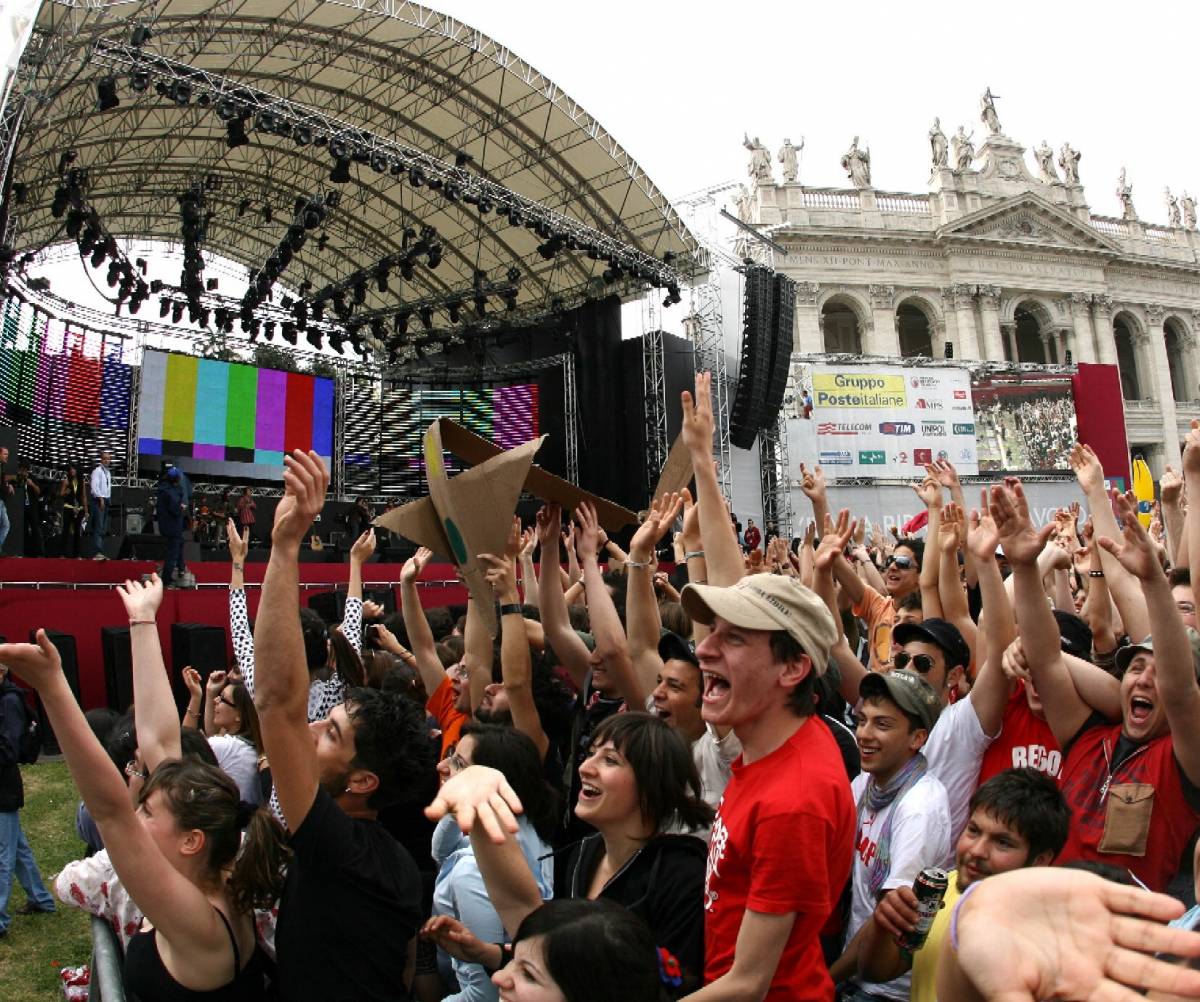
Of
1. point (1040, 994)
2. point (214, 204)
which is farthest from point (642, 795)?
point (214, 204)

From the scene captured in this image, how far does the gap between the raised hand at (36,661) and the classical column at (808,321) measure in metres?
26.5

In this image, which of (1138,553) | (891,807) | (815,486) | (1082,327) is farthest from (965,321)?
(891,807)

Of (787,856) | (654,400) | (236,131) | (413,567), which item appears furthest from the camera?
(654,400)

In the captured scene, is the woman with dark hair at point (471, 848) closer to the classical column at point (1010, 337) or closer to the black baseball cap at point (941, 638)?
the black baseball cap at point (941, 638)

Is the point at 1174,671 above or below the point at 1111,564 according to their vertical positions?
below

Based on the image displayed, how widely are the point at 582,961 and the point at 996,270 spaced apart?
32238mm

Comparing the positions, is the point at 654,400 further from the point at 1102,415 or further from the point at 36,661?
the point at 36,661

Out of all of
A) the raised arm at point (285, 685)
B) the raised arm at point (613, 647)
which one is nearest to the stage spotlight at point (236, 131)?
the raised arm at point (613, 647)

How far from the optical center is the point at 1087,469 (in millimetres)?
4285

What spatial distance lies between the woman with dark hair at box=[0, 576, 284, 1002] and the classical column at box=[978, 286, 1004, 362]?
3004cm

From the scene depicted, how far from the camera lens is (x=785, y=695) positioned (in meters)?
2.09

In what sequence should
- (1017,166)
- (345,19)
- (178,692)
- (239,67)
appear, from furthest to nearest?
(1017,166), (239,67), (345,19), (178,692)

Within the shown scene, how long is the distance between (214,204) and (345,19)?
7561 mm

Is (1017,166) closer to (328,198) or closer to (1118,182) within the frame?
(1118,182)
